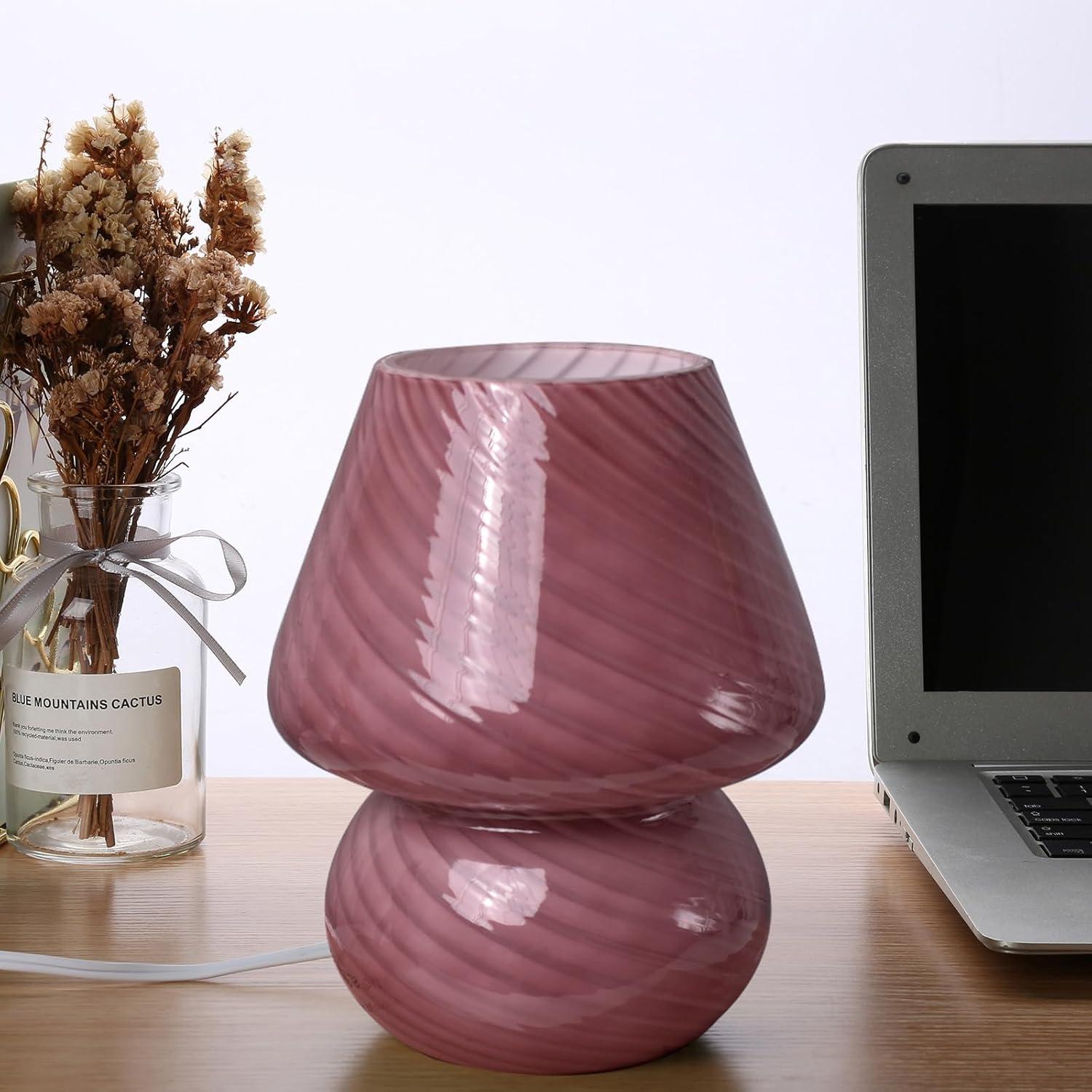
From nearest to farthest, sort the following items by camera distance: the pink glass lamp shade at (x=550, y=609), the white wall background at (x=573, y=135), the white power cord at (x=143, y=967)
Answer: the pink glass lamp shade at (x=550, y=609) < the white power cord at (x=143, y=967) < the white wall background at (x=573, y=135)

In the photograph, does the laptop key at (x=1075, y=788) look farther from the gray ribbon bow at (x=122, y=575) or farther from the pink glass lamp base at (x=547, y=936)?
the gray ribbon bow at (x=122, y=575)

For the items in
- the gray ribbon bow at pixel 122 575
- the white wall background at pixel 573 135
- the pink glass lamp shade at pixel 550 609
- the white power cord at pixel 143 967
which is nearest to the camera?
the pink glass lamp shade at pixel 550 609

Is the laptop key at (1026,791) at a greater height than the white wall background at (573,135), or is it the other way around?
the white wall background at (573,135)

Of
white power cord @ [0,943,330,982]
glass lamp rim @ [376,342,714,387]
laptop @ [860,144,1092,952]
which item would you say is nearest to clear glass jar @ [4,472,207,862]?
white power cord @ [0,943,330,982]

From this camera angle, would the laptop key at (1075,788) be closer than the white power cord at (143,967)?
No

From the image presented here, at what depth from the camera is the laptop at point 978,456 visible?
685 mm

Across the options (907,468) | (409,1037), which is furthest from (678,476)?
(907,468)

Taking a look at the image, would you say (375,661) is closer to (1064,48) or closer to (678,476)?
(678,476)

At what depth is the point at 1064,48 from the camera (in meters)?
→ 1.85

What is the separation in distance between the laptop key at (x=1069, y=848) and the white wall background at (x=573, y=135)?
1.31 m

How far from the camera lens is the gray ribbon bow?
0.61m

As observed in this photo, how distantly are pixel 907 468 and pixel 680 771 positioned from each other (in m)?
0.34

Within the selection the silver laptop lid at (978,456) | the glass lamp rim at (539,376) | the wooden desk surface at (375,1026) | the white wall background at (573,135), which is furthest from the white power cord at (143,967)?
the white wall background at (573,135)

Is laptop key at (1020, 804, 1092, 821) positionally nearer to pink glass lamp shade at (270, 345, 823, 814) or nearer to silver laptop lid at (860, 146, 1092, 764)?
silver laptop lid at (860, 146, 1092, 764)
